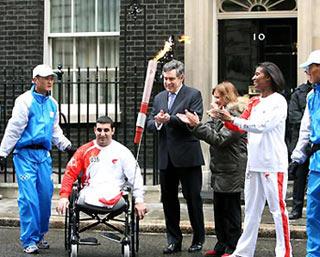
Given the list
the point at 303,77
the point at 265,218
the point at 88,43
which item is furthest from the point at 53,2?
the point at 265,218

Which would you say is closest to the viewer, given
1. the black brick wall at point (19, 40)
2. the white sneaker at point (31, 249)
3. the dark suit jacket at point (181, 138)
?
the dark suit jacket at point (181, 138)

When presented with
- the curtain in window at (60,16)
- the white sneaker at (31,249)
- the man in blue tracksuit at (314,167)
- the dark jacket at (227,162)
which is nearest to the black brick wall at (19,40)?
the curtain in window at (60,16)

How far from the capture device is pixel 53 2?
40.7 ft

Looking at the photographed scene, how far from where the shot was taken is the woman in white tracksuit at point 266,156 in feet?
21.5

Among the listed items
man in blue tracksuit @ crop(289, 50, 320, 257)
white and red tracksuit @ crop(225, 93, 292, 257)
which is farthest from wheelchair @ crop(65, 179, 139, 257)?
man in blue tracksuit @ crop(289, 50, 320, 257)

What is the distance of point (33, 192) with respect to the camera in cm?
759

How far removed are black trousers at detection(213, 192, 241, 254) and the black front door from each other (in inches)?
194

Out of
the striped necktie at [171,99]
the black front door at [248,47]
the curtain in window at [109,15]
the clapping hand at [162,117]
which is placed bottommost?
the clapping hand at [162,117]

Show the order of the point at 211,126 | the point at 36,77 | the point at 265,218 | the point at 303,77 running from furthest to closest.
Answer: the point at 303,77 < the point at 265,218 < the point at 36,77 < the point at 211,126

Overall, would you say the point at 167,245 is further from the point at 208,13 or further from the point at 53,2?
the point at 53,2

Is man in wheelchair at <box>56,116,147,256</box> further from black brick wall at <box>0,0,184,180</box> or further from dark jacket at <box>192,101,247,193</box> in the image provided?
black brick wall at <box>0,0,184,180</box>

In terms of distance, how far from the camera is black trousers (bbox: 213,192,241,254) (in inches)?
287

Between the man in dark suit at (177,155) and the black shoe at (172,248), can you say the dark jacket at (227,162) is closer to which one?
the man in dark suit at (177,155)

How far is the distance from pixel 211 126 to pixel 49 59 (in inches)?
228
